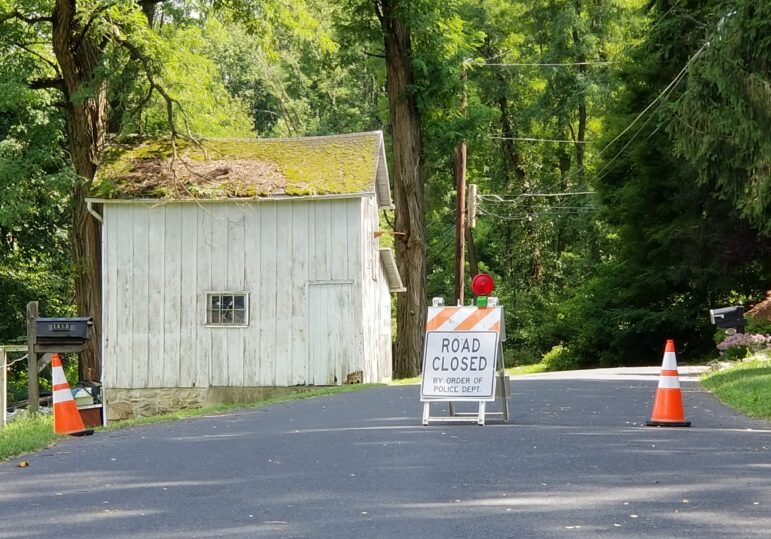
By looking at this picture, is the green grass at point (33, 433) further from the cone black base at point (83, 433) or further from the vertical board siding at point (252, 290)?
the vertical board siding at point (252, 290)

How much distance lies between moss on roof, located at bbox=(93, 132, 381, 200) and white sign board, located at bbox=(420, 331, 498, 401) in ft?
50.3

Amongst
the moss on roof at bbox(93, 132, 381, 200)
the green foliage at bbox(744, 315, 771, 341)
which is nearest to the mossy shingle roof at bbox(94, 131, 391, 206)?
the moss on roof at bbox(93, 132, 381, 200)

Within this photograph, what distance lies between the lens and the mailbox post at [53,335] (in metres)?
19.8

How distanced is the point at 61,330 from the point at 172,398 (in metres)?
10.8

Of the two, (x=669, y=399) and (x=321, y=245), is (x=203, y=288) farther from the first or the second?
(x=669, y=399)

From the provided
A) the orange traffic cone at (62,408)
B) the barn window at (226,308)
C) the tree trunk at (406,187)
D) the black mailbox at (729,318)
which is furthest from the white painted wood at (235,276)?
the orange traffic cone at (62,408)

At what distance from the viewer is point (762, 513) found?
801 cm

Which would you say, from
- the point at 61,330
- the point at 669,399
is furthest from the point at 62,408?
the point at 669,399

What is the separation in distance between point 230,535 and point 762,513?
3335 millimetres

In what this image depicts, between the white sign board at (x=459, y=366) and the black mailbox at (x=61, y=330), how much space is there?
23.9 ft

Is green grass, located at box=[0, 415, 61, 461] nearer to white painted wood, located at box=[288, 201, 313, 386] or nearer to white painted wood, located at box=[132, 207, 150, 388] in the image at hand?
white painted wood, located at box=[288, 201, 313, 386]

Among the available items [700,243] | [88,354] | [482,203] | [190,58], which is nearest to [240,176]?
[190,58]

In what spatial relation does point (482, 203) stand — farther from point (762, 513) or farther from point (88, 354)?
point (762, 513)

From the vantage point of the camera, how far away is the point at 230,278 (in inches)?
1196
